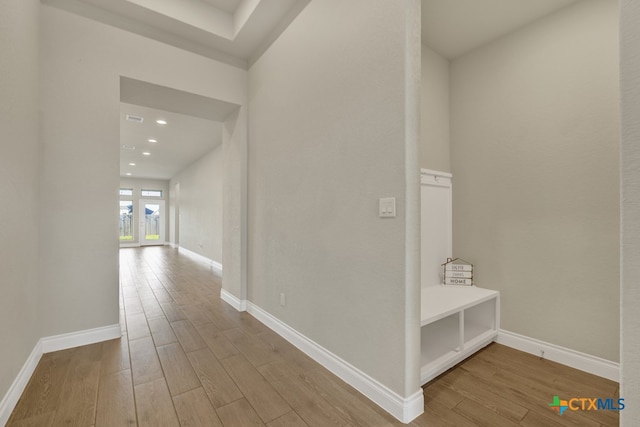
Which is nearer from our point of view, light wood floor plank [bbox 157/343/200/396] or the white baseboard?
the white baseboard

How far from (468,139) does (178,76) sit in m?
3.00

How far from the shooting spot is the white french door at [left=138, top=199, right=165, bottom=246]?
11062mm

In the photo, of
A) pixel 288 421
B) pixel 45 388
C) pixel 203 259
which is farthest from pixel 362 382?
pixel 203 259

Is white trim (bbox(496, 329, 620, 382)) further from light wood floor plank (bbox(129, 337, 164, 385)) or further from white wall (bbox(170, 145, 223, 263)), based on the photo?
white wall (bbox(170, 145, 223, 263))

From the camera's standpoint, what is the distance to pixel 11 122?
5.51 feet

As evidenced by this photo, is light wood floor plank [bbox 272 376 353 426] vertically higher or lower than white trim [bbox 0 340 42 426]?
lower

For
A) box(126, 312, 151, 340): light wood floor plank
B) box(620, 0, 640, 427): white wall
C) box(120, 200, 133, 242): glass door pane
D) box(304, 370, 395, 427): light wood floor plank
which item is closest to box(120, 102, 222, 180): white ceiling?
box(120, 200, 133, 242): glass door pane

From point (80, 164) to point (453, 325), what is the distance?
11.6ft

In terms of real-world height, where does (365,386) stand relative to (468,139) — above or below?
below

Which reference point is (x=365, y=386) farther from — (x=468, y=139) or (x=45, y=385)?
(x=468, y=139)

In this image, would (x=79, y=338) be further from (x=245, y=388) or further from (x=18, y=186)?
(x=245, y=388)

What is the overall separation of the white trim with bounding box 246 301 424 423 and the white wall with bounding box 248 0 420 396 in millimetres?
45

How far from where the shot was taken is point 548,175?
7.25 feet

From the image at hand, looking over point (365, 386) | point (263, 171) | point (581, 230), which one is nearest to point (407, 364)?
point (365, 386)
